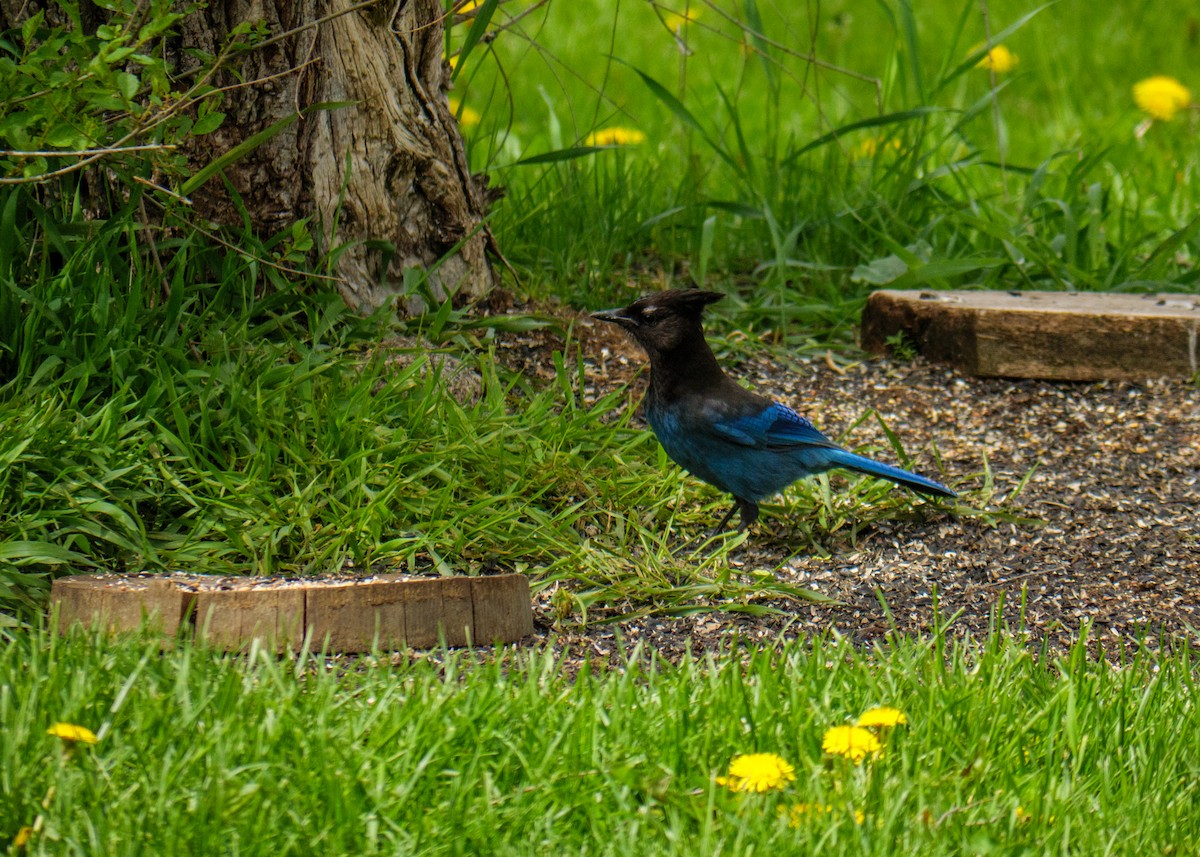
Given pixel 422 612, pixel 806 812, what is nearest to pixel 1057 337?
pixel 422 612

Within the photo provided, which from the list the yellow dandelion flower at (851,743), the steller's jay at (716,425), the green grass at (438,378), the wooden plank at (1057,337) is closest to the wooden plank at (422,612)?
the green grass at (438,378)

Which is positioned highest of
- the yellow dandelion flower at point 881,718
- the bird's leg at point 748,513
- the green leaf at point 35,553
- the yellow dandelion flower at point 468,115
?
the yellow dandelion flower at point 468,115

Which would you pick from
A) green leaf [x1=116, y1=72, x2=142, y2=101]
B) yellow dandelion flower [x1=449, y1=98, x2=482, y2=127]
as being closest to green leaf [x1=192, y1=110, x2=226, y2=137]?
green leaf [x1=116, y1=72, x2=142, y2=101]

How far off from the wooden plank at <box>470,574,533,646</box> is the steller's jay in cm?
70

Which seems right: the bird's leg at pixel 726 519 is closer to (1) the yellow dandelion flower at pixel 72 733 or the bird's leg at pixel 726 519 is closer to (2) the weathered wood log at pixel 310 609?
(2) the weathered wood log at pixel 310 609

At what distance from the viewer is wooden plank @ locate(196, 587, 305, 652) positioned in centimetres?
293

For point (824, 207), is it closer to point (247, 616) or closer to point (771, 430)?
point (771, 430)

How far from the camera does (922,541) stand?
3867 millimetres

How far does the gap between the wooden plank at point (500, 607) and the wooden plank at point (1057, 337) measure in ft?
7.08

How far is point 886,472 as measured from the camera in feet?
12.1

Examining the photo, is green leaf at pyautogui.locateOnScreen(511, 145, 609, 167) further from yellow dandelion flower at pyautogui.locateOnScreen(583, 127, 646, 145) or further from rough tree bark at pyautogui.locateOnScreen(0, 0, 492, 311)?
yellow dandelion flower at pyautogui.locateOnScreen(583, 127, 646, 145)

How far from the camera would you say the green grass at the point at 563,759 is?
216cm

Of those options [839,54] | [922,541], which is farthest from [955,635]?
[839,54]

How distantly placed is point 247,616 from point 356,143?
5.56 feet
